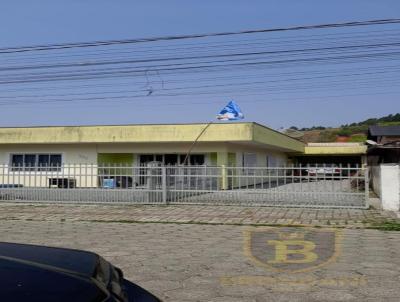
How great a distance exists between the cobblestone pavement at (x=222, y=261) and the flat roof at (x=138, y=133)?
16.0 metres

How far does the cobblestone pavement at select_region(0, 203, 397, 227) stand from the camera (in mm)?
11961

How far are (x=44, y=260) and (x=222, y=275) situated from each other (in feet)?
11.8

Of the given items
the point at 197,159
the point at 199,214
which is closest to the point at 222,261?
the point at 199,214

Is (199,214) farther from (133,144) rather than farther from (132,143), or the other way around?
(133,144)

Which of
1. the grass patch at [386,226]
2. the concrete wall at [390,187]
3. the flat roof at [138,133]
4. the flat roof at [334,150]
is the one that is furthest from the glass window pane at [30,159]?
the flat roof at [334,150]

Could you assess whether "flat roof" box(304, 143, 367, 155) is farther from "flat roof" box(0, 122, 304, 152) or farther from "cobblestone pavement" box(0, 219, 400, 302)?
"cobblestone pavement" box(0, 219, 400, 302)

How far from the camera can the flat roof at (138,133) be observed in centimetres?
2716

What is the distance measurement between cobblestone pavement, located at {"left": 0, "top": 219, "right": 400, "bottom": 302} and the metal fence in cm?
398

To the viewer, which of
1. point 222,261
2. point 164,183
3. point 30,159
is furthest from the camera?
point 30,159

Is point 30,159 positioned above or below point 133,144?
below

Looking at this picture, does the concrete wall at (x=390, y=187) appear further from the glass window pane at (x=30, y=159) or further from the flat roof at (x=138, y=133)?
the glass window pane at (x=30, y=159)

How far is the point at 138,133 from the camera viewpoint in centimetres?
2859

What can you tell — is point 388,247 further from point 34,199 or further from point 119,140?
point 119,140

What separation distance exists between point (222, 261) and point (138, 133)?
2182cm
